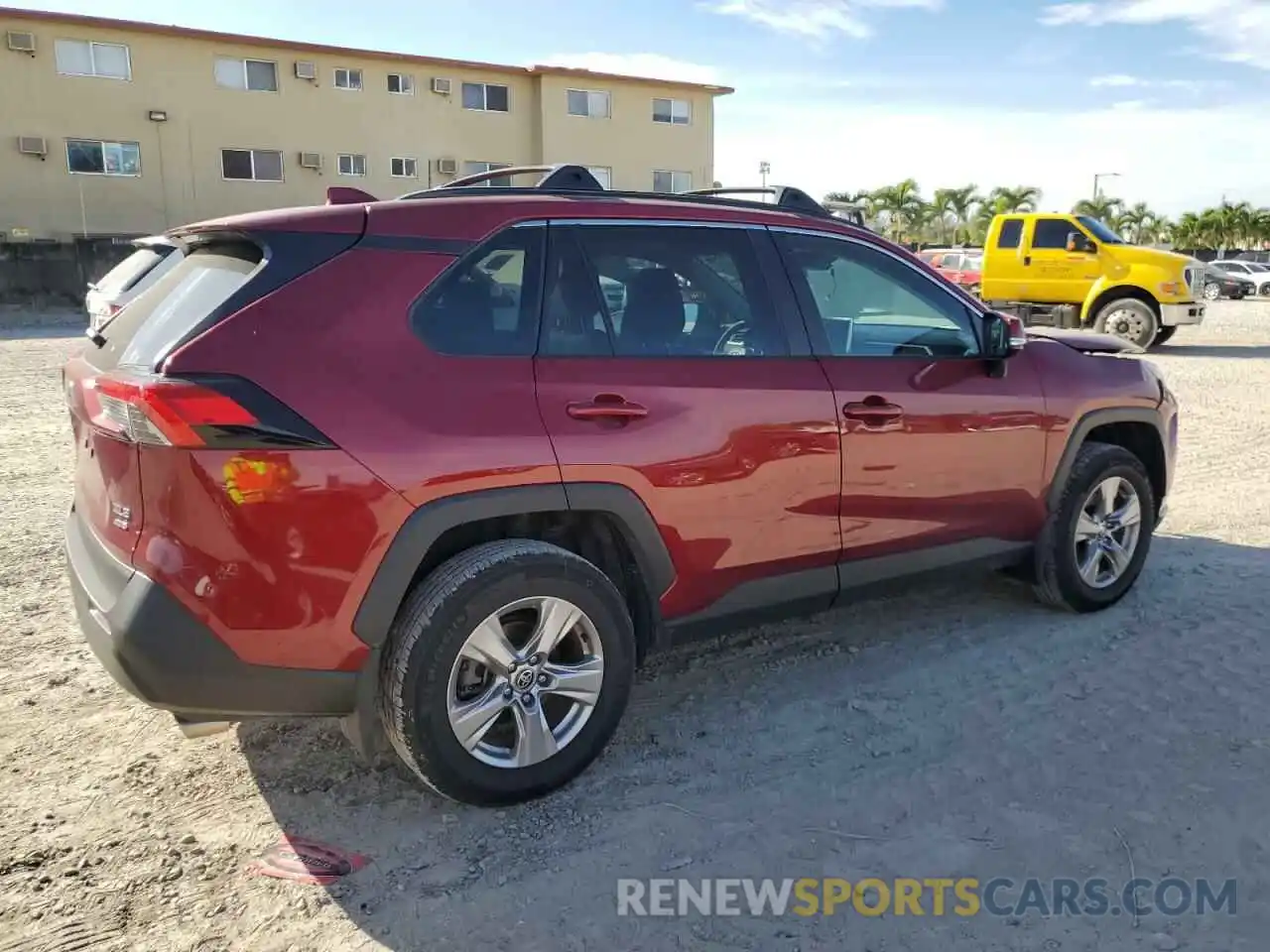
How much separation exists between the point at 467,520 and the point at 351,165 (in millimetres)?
28990

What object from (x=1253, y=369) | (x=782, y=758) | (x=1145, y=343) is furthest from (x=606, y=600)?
(x=1145, y=343)

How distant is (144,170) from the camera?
26.6 meters

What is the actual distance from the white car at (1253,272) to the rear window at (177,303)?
1572 inches

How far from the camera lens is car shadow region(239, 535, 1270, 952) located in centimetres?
272

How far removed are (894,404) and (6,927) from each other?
10.5 feet

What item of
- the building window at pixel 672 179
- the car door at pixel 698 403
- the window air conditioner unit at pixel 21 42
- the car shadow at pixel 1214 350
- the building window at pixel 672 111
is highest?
the window air conditioner unit at pixel 21 42

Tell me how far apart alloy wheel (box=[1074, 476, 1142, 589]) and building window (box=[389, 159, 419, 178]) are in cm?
2831

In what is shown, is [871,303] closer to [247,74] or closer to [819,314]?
[819,314]

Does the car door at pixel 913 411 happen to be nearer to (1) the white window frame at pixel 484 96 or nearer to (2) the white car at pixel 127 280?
(2) the white car at pixel 127 280

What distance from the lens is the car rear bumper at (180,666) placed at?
2625 millimetres

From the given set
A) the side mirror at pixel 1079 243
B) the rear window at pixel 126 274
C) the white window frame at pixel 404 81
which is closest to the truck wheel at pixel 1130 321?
the side mirror at pixel 1079 243

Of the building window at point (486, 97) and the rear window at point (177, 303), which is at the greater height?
the building window at point (486, 97)

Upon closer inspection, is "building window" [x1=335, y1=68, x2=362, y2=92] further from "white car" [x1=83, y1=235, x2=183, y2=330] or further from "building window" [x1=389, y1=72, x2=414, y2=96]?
"white car" [x1=83, y1=235, x2=183, y2=330]

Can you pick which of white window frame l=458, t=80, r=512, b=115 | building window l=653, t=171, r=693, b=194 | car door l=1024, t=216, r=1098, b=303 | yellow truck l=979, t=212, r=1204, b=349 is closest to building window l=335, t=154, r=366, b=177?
white window frame l=458, t=80, r=512, b=115
